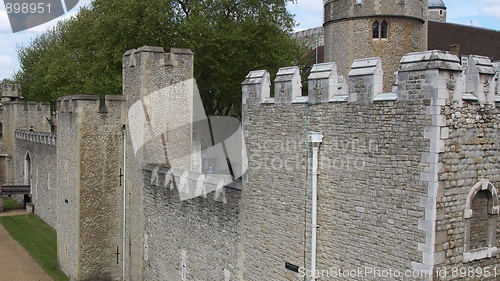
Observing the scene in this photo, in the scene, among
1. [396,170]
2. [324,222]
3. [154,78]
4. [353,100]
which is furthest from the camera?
[154,78]

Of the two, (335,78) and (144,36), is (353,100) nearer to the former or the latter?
(335,78)

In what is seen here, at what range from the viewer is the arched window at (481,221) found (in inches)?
278

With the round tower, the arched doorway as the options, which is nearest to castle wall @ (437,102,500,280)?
the arched doorway

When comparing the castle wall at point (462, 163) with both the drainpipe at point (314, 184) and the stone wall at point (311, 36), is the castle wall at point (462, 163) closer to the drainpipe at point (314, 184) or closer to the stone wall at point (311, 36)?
the drainpipe at point (314, 184)

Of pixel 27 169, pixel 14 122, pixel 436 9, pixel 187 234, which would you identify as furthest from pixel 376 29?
pixel 436 9

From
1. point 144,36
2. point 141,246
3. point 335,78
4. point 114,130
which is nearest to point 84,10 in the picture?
point 144,36

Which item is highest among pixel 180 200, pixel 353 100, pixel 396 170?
pixel 353 100

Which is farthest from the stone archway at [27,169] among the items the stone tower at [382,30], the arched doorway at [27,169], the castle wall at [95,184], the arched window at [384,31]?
the arched window at [384,31]

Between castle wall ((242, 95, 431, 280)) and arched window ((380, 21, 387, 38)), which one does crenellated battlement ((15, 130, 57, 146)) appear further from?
castle wall ((242, 95, 431, 280))

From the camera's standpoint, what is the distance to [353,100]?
7.55 meters

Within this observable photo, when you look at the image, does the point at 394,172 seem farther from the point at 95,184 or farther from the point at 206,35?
the point at 206,35

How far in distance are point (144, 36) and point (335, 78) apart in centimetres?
1493

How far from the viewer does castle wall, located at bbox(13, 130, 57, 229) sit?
22.2 metres

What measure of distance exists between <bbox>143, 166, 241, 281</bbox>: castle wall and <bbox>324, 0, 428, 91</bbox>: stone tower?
38.5 ft
